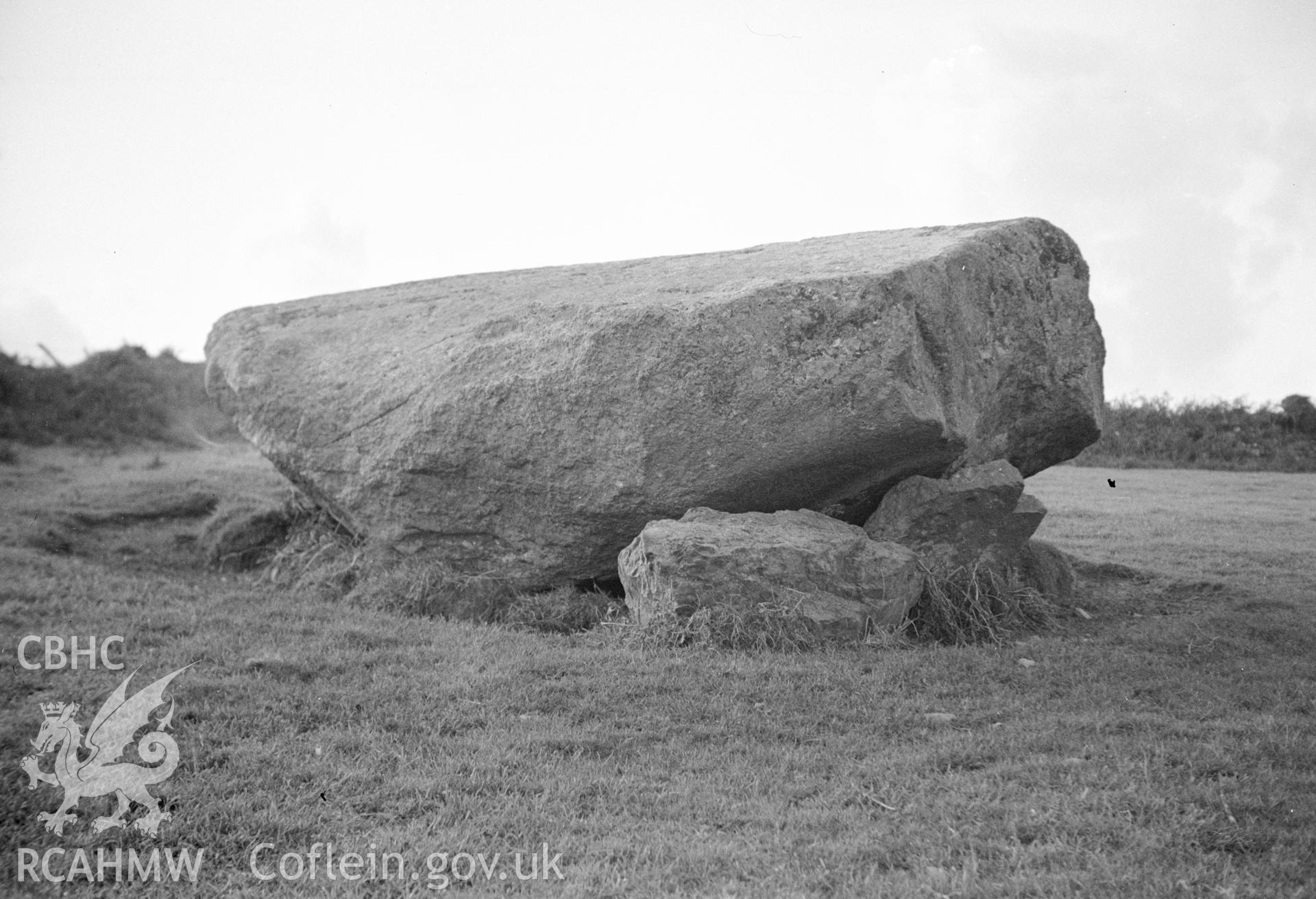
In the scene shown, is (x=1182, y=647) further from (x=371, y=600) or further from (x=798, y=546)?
(x=371, y=600)

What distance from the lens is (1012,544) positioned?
9.66m

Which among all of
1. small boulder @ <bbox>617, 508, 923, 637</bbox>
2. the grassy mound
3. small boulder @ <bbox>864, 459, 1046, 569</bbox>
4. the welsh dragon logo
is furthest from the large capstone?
the grassy mound

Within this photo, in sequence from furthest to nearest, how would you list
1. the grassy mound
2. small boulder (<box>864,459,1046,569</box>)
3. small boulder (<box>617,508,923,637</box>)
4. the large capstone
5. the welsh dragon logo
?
the grassy mound < small boulder (<box>864,459,1046,569</box>) < the large capstone < small boulder (<box>617,508,923,637</box>) < the welsh dragon logo

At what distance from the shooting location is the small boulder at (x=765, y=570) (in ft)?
26.4

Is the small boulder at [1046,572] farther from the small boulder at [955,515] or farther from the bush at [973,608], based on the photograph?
the small boulder at [955,515]

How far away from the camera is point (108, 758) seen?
573 centimetres

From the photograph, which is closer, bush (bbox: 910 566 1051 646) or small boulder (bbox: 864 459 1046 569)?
bush (bbox: 910 566 1051 646)

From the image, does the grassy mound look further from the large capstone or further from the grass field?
the grass field

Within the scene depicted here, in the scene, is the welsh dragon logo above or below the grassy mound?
below

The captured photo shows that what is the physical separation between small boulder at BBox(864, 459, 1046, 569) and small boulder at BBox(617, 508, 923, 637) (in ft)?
2.05

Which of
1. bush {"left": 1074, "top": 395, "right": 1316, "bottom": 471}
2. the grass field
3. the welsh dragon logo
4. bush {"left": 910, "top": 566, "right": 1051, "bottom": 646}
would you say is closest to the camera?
the grass field

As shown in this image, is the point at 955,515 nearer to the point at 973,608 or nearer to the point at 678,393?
the point at 973,608

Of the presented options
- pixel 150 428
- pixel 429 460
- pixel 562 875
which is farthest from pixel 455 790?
pixel 150 428

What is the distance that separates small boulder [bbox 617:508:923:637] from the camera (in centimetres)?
804
